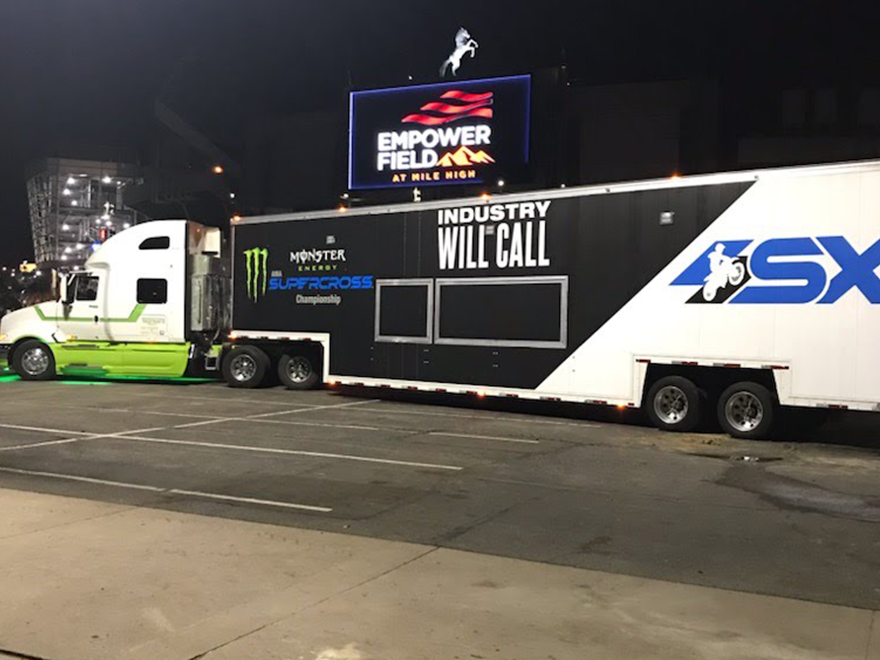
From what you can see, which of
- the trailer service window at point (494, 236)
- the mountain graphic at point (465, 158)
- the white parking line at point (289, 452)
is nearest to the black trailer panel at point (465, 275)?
the trailer service window at point (494, 236)

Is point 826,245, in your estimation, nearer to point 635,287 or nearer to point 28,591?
point 635,287

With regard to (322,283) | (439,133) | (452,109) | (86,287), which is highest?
(452,109)

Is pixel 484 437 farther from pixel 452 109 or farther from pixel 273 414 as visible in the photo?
pixel 452 109

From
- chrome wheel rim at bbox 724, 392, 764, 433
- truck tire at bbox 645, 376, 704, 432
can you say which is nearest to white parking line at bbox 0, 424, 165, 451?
→ truck tire at bbox 645, 376, 704, 432

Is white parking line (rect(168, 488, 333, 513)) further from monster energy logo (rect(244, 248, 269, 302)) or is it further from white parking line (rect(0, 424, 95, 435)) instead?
monster energy logo (rect(244, 248, 269, 302))

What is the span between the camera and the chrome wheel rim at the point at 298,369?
19.7m

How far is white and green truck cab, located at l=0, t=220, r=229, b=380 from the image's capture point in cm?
2086

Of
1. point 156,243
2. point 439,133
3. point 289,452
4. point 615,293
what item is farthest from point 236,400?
point 439,133

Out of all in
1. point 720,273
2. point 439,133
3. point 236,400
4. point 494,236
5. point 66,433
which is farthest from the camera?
point 439,133

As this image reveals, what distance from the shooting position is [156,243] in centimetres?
2116

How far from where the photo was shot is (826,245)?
12.0 meters

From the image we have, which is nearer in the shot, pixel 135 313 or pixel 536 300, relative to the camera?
pixel 536 300

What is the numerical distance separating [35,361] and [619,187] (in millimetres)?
15390

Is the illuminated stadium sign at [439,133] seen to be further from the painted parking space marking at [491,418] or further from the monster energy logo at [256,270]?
the painted parking space marking at [491,418]
